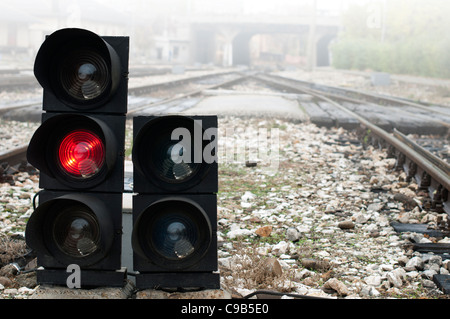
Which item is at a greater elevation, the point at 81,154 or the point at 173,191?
the point at 81,154

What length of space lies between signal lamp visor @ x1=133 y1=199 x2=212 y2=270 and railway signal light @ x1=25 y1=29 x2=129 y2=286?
0.52ft

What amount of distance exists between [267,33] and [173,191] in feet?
247

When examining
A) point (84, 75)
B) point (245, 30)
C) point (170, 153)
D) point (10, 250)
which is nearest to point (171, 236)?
point (170, 153)

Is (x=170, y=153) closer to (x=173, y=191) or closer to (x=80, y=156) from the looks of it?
(x=173, y=191)

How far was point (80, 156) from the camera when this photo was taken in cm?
279

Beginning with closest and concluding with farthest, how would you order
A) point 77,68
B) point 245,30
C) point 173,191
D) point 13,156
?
point 173,191 → point 77,68 → point 13,156 → point 245,30

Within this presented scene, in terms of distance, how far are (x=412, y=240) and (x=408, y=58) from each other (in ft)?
106

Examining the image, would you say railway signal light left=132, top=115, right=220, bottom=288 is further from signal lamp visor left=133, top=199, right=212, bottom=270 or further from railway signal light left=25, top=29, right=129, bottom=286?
railway signal light left=25, top=29, right=129, bottom=286

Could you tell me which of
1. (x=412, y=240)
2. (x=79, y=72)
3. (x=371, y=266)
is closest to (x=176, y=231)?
(x=79, y=72)

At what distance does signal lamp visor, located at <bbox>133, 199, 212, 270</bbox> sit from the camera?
109 inches

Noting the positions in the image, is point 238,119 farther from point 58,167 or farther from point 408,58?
point 408,58

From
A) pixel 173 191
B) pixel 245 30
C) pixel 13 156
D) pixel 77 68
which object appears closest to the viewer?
pixel 173 191

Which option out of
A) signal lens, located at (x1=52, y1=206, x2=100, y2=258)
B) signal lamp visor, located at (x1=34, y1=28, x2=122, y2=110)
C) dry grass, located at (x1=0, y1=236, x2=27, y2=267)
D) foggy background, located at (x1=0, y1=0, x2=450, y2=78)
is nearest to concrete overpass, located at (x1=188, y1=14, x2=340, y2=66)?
foggy background, located at (x1=0, y1=0, x2=450, y2=78)

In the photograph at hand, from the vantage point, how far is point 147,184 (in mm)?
2756
